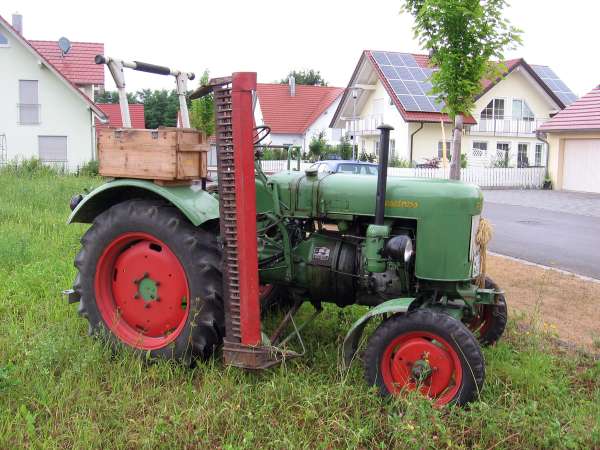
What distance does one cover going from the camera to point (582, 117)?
70.5ft

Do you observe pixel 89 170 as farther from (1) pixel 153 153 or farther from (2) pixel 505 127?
(2) pixel 505 127

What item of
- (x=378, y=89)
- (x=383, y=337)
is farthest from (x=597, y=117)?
(x=383, y=337)

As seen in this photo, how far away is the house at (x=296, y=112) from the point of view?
39303mm

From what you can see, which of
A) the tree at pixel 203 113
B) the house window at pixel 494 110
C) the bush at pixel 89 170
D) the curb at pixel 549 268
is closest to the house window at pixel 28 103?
the bush at pixel 89 170

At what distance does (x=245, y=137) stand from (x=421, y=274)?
53.6 inches

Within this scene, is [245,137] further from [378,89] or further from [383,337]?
[378,89]

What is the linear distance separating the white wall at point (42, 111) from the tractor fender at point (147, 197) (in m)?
23.4

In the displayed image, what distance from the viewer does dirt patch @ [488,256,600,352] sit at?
16.4ft

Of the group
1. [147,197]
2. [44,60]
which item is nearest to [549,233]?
[147,197]

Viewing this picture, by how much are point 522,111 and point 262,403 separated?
103 feet

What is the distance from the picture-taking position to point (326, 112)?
130 ft

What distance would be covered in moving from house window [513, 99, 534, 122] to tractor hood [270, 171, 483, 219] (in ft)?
97.8

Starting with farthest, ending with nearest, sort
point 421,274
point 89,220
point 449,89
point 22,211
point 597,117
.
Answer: point 597,117
point 22,211
point 449,89
point 89,220
point 421,274

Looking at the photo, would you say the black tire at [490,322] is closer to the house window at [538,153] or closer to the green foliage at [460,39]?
the green foliage at [460,39]
